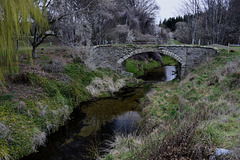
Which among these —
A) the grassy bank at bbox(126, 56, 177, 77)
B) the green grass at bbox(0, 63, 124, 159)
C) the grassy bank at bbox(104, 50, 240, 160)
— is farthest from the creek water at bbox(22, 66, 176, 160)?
the grassy bank at bbox(126, 56, 177, 77)

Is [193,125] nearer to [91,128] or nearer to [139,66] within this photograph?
[91,128]

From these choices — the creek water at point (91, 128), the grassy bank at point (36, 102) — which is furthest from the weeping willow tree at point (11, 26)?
the creek water at point (91, 128)

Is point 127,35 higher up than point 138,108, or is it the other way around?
point 127,35

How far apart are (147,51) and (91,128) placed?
10587 mm

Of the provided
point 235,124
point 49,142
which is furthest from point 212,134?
point 49,142

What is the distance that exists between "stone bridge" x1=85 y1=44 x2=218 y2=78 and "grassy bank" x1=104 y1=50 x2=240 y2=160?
255cm

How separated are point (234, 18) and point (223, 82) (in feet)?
55.3

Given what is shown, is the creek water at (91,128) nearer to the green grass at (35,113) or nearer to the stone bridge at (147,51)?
the green grass at (35,113)

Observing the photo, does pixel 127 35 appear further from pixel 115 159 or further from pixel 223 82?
pixel 115 159

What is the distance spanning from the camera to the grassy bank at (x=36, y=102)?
18.1ft

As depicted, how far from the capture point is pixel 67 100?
923 centimetres

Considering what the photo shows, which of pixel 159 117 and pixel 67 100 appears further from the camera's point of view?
pixel 67 100

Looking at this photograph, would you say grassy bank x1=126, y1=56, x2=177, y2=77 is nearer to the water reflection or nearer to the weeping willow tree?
the water reflection

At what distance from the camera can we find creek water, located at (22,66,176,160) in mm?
5902
